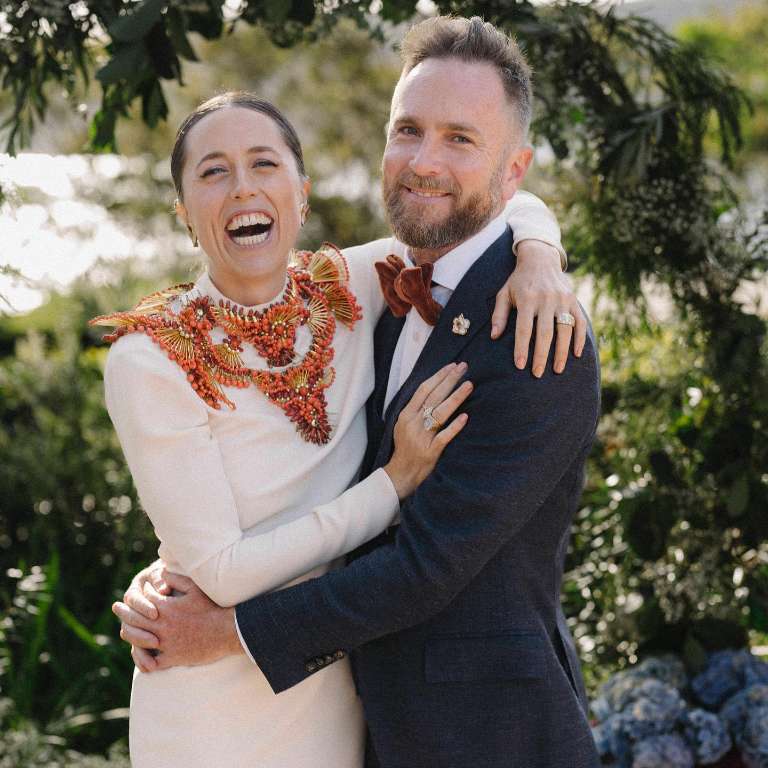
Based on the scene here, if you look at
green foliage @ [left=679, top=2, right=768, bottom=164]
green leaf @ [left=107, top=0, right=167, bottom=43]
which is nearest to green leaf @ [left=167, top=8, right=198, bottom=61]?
green leaf @ [left=107, top=0, right=167, bottom=43]

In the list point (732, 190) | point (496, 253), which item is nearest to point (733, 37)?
point (732, 190)

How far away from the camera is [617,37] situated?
277 centimetres

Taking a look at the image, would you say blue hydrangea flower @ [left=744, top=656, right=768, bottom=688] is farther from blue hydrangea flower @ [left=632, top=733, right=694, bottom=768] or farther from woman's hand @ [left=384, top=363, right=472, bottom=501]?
woman's hand @ [left=384, top=363, right=472, bottom=501]

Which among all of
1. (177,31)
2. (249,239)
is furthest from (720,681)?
(177,31)

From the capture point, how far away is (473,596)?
6.12 ft

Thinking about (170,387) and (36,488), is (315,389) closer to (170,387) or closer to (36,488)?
(170,387)

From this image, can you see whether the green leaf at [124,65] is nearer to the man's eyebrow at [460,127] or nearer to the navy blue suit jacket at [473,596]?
the man's eyebrow at [460,127]

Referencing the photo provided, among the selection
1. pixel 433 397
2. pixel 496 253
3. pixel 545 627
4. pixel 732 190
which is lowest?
pixel 545 627

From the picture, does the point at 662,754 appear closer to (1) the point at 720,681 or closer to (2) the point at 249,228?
(1) the point at 720,681

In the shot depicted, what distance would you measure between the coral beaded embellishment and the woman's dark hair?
239 mm

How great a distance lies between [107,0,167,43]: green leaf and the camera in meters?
2.21

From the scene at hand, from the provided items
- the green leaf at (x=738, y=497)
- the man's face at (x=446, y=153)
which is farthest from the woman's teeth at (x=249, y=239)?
the green leaf at (x=738, y=497)

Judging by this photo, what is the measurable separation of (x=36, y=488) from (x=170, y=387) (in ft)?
8.50

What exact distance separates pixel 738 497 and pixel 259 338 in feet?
4.49
